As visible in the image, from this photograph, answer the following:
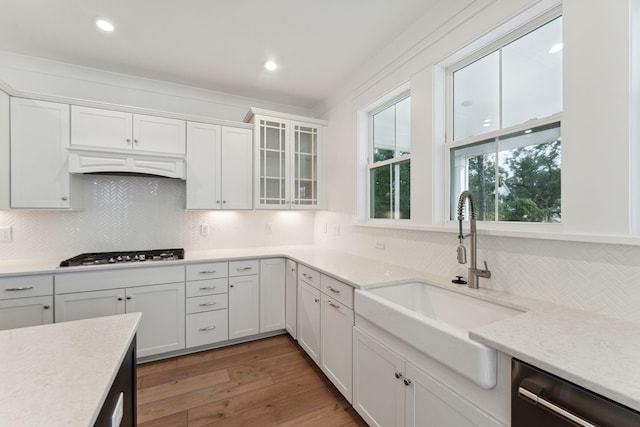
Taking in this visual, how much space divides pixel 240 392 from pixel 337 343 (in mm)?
838

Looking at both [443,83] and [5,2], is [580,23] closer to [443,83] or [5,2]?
[443,83]

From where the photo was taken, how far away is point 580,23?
4.25 ft

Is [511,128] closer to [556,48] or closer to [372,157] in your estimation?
[556,48]

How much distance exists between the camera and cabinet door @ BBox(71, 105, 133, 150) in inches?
97.0

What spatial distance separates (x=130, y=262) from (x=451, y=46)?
304 centimetres

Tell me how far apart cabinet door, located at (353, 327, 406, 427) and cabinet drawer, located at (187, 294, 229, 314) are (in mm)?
1525

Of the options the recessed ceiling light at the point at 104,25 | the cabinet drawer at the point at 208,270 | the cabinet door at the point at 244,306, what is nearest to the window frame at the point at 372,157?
the cabinet door at the point at 244,306

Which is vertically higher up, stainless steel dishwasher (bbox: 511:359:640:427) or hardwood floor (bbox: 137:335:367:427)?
stainless steel dishwasher (bbox: 511:359:640:427)

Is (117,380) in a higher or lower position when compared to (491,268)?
lower

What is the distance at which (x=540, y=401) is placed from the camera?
2.72ft

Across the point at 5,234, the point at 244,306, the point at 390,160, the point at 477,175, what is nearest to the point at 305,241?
the point at 244,306

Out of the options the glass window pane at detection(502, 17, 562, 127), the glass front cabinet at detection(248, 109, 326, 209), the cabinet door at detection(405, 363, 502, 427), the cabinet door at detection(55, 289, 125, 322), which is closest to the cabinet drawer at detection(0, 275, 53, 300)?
the cabinet door at detection(55, 289, 125, 322)

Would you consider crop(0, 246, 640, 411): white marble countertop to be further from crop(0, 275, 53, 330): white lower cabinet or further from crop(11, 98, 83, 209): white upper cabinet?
crop(11, 98, 83, 209): white upper cabinet

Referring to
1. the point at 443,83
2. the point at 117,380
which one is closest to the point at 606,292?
the point at 443,83
